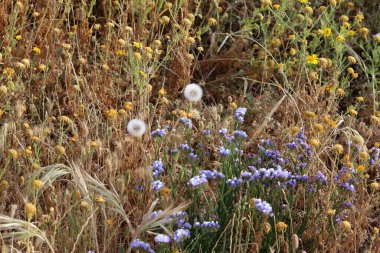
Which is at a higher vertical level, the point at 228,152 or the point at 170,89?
the point at 228,152

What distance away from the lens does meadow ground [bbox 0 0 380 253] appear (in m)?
2.90

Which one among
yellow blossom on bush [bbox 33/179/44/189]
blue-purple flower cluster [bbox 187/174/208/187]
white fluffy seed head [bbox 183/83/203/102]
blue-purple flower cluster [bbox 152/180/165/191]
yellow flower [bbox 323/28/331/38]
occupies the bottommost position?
blue-purple flower cluster [bbox 152/180/165/191]

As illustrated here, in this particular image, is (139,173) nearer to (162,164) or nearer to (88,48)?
(162,164)

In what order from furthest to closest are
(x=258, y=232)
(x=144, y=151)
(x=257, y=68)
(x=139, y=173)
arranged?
(x=257, y=68)
(x=144, y=151)
(x=139, y=173)
(x=258, y=232)

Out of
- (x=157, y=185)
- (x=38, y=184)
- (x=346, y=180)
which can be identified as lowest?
(x=346, y=180)

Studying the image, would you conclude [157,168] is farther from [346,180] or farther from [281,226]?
[346,180]

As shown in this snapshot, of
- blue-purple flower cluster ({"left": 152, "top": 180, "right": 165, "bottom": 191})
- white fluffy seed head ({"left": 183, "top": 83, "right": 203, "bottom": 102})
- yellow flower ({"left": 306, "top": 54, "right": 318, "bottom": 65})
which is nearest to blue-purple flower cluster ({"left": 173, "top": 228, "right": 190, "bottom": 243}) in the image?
blue-purple flower cluster ({"left": 152, "top": 180, "right": 165, "bottom": 191})

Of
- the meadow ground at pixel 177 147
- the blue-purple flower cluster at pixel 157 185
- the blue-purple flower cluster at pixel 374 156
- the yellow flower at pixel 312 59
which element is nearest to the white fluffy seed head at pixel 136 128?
the meadow ground at pixel 177 147

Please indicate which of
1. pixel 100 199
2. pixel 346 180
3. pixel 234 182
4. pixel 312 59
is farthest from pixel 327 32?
pixel 100 199

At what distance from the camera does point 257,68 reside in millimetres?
4520

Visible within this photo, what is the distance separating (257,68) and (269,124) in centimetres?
60

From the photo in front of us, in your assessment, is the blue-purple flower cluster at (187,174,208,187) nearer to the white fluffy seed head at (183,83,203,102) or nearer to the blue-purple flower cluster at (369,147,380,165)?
the white fluffy seed head at (183,83,203,102)

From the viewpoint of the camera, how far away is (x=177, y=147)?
3.19 m

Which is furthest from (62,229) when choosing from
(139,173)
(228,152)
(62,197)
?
(228,152)
